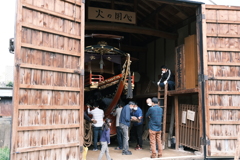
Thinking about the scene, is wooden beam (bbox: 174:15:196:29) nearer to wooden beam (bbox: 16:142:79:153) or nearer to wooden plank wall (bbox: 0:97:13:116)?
wooden beam (bbox: 16:142:79:153)

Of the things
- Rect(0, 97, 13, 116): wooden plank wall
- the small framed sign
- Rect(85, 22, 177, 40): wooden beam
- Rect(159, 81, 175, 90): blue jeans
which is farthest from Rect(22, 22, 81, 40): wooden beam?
Rect(0, 97, 13, 116): wooden plank wall

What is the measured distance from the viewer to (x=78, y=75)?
5.49 metres

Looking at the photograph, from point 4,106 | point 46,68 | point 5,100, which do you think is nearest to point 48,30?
point 46,68

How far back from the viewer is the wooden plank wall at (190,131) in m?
7.42

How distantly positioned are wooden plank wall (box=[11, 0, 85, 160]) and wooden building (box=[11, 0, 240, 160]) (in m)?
0.02

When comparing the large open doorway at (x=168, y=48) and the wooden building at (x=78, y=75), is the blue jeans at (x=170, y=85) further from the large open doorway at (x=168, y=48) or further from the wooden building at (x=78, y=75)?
the wooden building at (x=78, y=75)

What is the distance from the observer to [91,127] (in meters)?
8.48

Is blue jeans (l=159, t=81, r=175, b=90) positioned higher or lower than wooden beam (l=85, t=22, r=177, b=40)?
lower

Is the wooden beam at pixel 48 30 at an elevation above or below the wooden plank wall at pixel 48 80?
above

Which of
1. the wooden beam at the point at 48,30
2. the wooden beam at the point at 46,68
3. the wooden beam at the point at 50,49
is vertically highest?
the wooden beam at the point at 48,30

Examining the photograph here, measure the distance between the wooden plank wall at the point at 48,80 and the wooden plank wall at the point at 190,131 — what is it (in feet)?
12.2

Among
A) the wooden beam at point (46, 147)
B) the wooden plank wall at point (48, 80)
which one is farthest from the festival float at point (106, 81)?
the wooden beam at point (46, 147)

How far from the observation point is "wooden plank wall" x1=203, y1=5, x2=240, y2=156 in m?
6.35

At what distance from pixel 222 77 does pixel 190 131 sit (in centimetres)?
211
